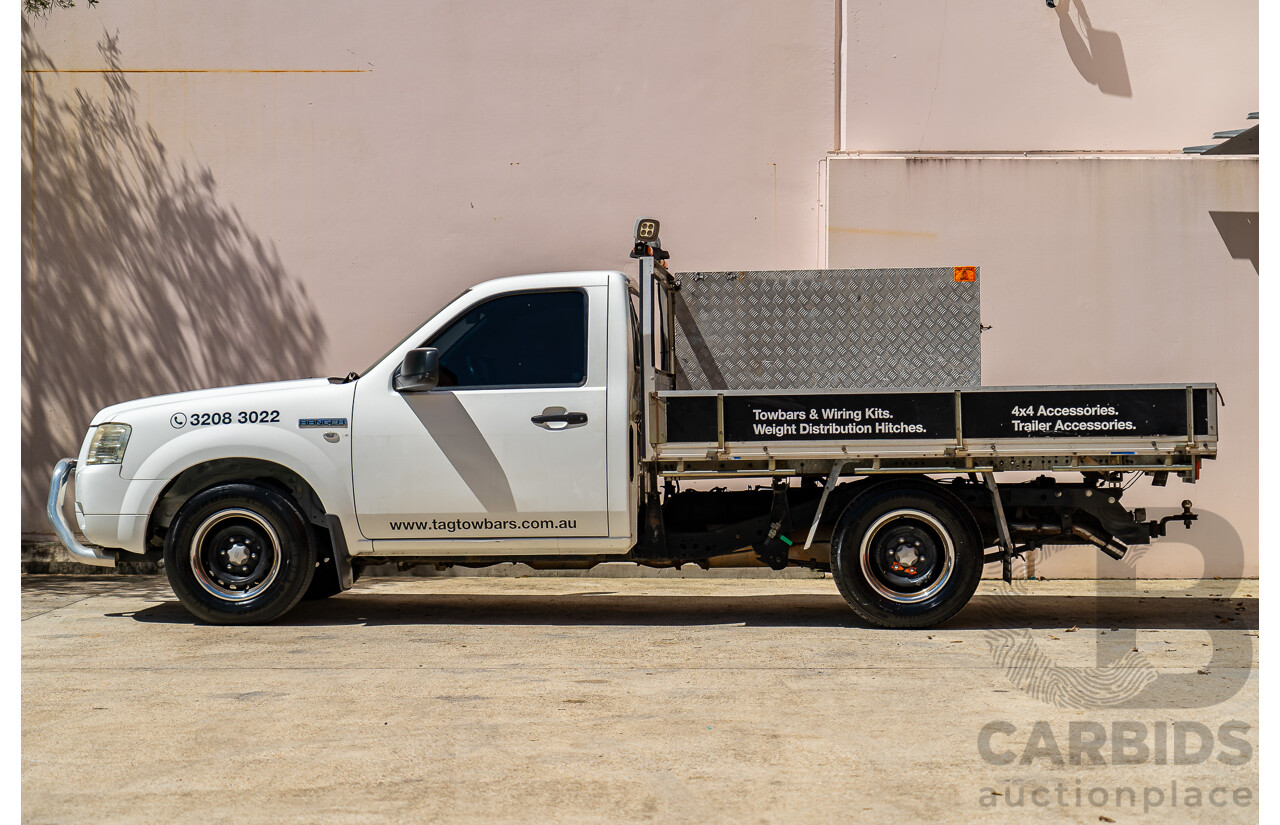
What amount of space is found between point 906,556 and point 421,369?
10.9 ft

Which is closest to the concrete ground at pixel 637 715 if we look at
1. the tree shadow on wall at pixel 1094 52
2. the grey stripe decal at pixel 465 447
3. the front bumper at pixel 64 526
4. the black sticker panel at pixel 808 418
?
the front bumper at pixel 64 526

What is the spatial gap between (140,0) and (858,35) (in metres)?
6.82

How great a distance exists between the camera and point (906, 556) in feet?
23.6

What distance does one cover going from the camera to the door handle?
7.12m

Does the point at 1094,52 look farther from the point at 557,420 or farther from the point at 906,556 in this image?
the point at 557,420

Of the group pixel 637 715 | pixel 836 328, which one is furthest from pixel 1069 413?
pixel 637 715

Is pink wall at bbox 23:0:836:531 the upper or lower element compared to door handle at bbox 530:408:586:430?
upper

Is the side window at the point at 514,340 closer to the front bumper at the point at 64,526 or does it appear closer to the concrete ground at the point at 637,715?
the concrete ground at the point at 637,715

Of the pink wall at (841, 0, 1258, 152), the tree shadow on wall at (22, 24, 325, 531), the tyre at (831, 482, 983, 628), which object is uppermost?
the pink wall at (841, 0, 1258, 152)

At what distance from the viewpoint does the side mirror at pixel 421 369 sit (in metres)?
7.02

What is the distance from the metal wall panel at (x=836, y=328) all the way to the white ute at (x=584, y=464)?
0.37m

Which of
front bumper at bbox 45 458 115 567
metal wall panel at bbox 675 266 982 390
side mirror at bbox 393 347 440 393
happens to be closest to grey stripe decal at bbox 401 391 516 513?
side mirror at bbox 393 347 440 393

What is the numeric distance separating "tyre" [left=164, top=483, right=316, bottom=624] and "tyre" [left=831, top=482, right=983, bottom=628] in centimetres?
353

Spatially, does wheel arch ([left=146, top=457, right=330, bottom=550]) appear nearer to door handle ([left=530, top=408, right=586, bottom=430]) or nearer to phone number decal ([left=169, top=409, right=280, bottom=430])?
phone number decal ([left=169, top=409, right=280, bottom=430])
